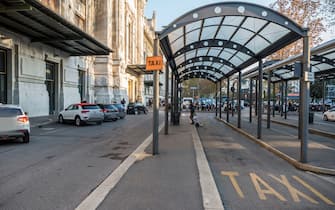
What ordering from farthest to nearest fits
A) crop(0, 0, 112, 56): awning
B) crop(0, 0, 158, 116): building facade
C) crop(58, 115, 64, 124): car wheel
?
crop(58, 115, 64, 124): car wheel → crop(0, 0, 158, 116): building facade → crop(0, 0, 112, 56): awning

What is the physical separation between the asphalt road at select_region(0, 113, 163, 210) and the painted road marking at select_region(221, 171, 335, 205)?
9.19 ft

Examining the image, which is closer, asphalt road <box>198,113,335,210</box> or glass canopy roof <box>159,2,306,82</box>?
asphalt road <box>198,113,335,210</box>

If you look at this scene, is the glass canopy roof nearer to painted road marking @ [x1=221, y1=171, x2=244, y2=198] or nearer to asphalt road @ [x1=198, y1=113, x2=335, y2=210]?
asphalt road @ [x1=198, y1=113, x2=335, y2=210]

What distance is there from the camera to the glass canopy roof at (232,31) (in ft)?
30.1

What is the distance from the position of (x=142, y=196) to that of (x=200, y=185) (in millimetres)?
1303

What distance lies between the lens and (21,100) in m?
21.5

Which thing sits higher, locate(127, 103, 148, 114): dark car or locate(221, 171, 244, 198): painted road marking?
locate(127, 103, 148, 114): dark car

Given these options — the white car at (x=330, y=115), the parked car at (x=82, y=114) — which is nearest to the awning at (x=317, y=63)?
the white car at (x=330, y=115)

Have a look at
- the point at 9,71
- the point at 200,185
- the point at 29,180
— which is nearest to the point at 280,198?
the point at 200,185

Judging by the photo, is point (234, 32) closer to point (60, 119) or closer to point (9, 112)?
point (9, 112)

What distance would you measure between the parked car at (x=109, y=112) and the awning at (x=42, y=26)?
16.6 feet

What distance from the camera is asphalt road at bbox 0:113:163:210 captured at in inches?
203

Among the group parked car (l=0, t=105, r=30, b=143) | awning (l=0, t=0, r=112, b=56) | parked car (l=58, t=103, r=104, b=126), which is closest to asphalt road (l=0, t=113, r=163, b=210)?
parked car (l=0, t=105, r=30, b=143)

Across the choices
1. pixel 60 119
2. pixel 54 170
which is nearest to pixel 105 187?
pixel 54 170
